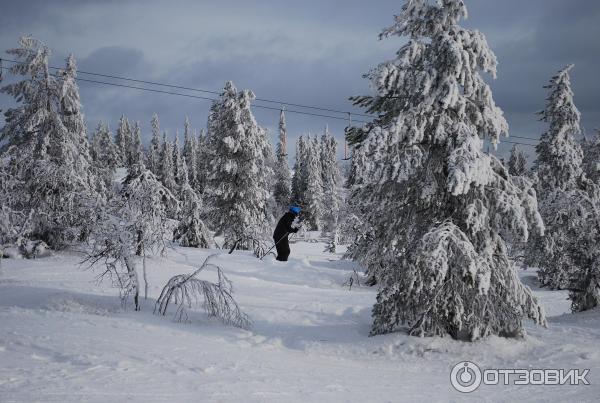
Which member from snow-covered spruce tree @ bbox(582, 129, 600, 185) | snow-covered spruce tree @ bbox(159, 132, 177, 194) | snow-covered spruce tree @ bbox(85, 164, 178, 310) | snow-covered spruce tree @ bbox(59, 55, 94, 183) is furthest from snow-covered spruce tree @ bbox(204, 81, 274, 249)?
snow-covered spruce tree @ bbox(159, 132, 177, 194)

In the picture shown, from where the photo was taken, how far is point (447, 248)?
25.3 feet

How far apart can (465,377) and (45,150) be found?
700 inches

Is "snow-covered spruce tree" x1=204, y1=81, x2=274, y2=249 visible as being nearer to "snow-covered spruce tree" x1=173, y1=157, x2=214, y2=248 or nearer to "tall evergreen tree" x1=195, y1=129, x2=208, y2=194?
"snow-covered spruce tree" x1=173, y1=157, x2=214, y2=248

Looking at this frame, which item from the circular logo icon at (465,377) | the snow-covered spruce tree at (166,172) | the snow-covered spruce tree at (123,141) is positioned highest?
the snow-covered spruce tree at (123,141)

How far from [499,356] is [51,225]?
16.2 m

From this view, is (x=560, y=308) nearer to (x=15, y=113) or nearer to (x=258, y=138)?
(x=258, y=138)

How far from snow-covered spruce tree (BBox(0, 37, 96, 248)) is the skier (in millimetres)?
7279

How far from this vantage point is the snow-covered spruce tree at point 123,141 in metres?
101

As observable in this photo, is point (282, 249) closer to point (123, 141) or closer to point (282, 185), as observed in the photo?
point (282, 185)

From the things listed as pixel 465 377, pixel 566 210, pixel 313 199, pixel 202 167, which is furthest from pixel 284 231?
pixel 313 199

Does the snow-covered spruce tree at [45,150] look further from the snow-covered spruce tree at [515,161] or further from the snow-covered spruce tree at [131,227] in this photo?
the snow-covered spruce tree at [515,161]

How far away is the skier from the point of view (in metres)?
17.9

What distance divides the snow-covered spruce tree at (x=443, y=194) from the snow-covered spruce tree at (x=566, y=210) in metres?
6.31

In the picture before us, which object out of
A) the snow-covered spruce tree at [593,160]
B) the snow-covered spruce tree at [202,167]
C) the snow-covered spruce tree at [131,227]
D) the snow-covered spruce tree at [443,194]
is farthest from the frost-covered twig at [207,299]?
the snow-covered spruce tree at [593,160]
